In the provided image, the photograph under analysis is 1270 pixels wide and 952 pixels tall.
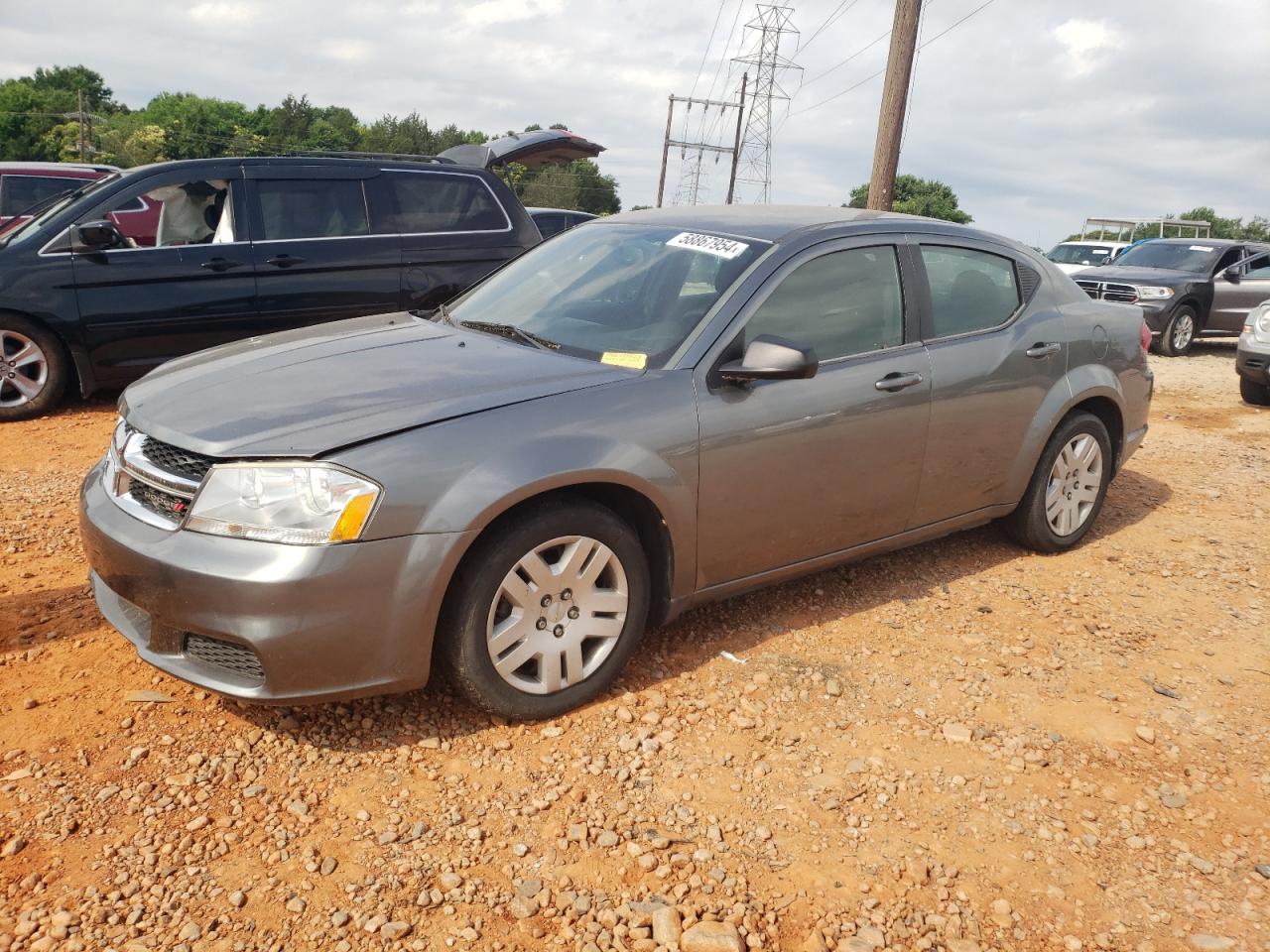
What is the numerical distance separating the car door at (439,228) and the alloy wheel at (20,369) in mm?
2524

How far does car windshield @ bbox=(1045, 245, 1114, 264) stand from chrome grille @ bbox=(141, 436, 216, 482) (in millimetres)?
18519

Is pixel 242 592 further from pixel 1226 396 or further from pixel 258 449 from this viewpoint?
pixel 1226 396

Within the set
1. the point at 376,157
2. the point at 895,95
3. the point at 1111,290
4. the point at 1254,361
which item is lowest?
the point at 1254,361

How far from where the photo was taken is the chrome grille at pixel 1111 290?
46.4ft

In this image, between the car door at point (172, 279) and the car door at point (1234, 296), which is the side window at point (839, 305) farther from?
the car door at point (1234, 296)

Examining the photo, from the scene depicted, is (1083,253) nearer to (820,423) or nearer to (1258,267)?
(1258,267)

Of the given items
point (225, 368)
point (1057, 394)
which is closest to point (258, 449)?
point (225, 368)

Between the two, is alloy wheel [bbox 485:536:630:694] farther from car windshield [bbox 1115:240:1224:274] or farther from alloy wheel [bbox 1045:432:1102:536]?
car windshield [bbox 1115:240:1224:274]

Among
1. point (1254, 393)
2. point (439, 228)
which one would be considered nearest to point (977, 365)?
point (439, 228)

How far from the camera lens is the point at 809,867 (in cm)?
272

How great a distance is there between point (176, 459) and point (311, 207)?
5.03 metres

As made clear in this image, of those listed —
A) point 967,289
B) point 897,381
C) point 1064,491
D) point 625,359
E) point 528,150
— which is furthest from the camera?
point 528,150

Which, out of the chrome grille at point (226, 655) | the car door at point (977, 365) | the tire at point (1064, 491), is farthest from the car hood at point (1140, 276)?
the chrome grille at point (226, 655)

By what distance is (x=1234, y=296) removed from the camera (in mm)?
14367
